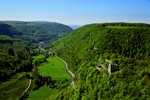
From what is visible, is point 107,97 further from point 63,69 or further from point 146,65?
point 63,69

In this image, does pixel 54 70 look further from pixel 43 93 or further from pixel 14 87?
pixel 43 93

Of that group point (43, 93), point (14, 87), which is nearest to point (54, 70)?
point (14, 87)

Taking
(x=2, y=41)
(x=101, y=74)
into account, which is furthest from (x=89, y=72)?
(x=2, y=41)

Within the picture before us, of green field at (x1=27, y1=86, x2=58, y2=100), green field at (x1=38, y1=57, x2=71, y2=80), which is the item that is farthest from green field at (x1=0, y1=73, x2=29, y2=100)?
green field at (x1=38, y1=57, x2=71, y2=80)

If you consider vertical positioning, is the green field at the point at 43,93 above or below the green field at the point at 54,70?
above

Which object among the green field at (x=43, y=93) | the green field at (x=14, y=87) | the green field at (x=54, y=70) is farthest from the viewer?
the green field at (x=54, y=70)

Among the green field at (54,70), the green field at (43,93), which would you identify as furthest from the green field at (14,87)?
the green field at (54,70)

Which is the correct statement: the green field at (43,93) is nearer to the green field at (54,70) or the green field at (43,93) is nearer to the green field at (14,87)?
the green field at (14,87)

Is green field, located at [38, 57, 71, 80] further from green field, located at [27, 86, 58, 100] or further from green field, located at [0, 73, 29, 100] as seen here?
green field, located at [27, 86, 58, 100]
